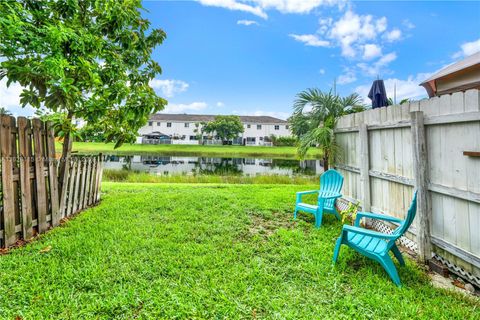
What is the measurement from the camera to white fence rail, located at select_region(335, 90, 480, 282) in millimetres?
2426

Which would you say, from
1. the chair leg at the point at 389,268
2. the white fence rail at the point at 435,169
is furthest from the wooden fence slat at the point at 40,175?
the white fence rail at the point at 435,169

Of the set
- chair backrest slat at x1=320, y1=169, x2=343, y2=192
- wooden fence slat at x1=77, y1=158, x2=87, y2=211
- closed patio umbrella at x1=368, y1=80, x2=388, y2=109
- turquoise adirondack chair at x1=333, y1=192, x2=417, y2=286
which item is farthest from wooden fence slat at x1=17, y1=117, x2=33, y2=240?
closed patio umbrella at x1=368, y1=80, x2=388, y2=109

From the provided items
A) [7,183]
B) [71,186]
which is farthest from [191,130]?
[7,183]

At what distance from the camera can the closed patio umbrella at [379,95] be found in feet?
16.9

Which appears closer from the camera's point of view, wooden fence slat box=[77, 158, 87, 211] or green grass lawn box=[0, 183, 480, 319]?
green grass lawn box=[0, 183, 480, 319]

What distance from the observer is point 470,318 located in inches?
78.5

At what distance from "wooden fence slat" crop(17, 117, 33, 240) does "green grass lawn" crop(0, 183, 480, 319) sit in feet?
1.01

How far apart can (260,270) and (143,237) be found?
1874mm

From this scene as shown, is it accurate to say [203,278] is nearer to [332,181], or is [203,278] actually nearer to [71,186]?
[332,181]

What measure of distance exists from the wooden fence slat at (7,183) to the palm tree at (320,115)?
17.2 ft

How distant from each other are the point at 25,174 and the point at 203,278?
9.63ft

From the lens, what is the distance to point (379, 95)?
5156 millimetres

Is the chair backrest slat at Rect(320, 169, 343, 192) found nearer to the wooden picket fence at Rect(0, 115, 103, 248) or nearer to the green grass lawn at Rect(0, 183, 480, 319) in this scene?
the green grass lawn at Rect(0, 183, 480, 319)

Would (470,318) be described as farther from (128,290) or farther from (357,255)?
(128,290)
